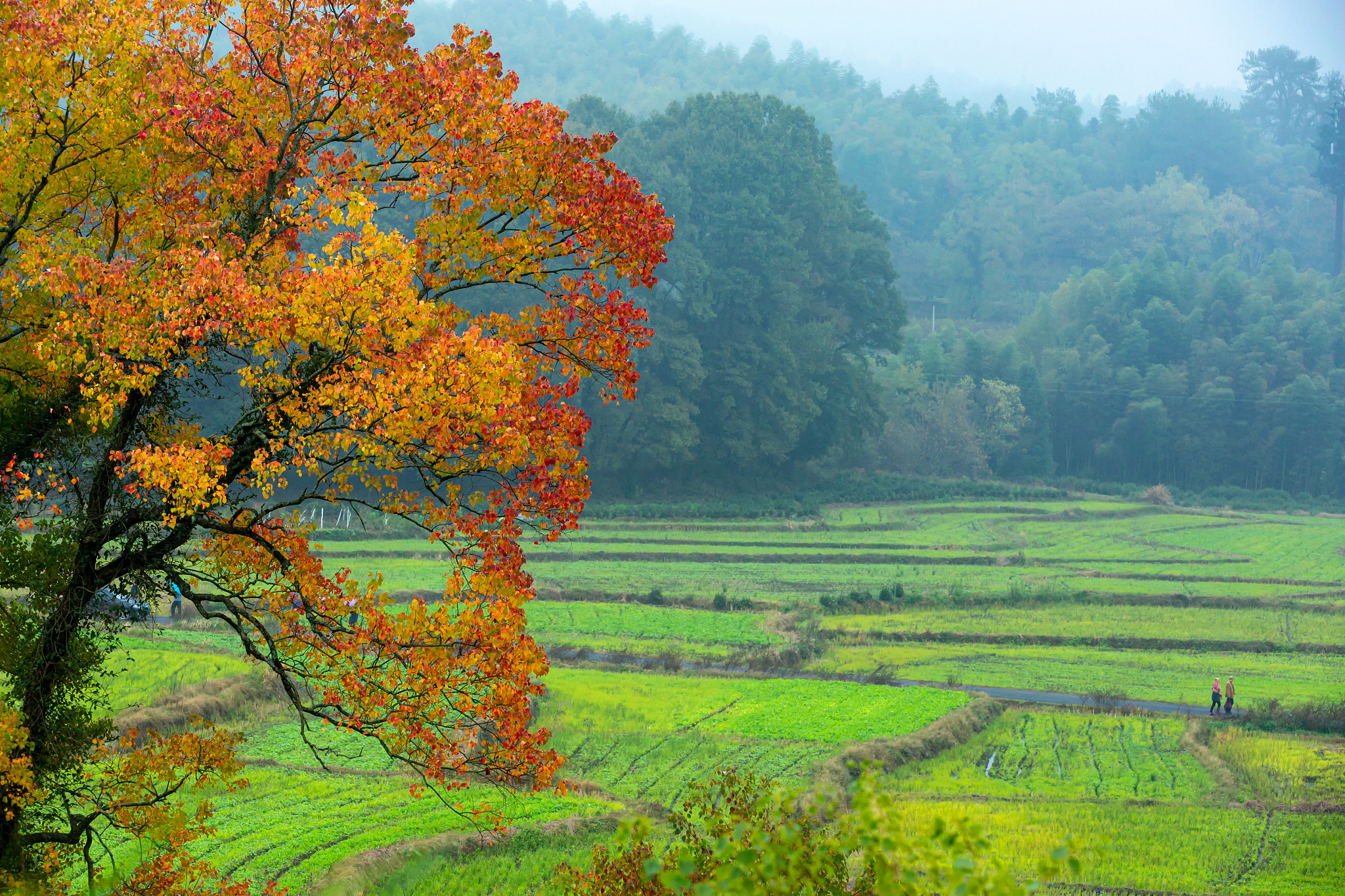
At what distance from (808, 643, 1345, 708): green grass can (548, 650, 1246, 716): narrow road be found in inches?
9.5

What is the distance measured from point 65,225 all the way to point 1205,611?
3049 cm

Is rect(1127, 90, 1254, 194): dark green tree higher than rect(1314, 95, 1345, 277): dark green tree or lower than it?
higher

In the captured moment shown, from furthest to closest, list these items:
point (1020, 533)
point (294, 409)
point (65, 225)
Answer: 1. point (1020, 533)
2. point (65, 225)
3. point (294, 409)

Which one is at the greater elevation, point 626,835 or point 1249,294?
point 1249,294

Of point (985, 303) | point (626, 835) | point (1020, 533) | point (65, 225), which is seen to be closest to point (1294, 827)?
point (626, 835)

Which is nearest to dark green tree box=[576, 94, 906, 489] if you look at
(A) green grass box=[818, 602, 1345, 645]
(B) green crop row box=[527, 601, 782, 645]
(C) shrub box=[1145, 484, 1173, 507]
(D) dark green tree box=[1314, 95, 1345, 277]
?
(C) shrub box=[1145, 484, 1173, 507]

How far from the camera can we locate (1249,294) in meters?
68.9

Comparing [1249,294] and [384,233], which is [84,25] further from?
[1249,294]

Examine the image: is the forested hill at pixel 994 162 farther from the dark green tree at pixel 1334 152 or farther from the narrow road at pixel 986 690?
the narrow road at pixel 986 690

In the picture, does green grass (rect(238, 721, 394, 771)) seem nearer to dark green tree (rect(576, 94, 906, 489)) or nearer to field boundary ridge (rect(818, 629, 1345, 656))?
field boundary ridge (rect(818, 629, 1345, 656))

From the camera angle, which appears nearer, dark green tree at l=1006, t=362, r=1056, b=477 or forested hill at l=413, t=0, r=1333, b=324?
dark green tree at l=1006, t=362, r=1056, b=477

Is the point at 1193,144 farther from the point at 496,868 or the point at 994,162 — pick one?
the point at 496,868

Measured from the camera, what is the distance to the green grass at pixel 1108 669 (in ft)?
75.3

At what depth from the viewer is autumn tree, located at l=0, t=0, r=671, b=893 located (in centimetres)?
714
